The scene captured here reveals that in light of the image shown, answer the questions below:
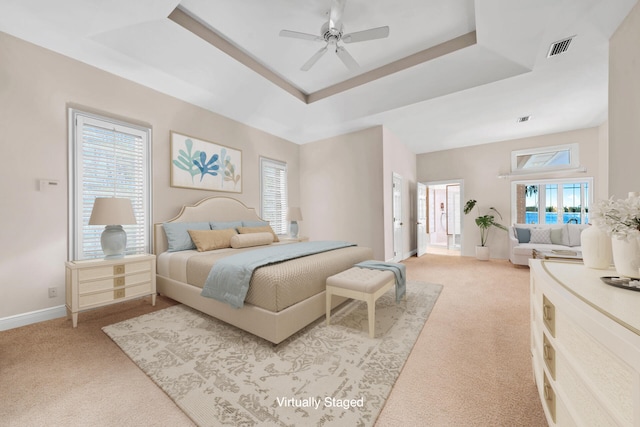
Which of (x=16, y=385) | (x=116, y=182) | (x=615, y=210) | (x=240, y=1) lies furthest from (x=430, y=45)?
(x=16, y=385)

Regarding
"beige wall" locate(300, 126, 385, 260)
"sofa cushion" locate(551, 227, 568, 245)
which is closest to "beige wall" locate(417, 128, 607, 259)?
"sofa cushion" locate(551, 227, 568, 245)

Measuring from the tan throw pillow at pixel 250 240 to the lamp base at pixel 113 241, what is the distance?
1232mm

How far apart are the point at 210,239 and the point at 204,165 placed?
1.39 metres

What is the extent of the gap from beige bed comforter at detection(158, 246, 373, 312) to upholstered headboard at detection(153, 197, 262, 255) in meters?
0.34

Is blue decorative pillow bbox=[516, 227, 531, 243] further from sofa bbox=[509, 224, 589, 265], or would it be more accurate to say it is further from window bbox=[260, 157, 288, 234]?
window bbox=[260, 157, 288, 234]

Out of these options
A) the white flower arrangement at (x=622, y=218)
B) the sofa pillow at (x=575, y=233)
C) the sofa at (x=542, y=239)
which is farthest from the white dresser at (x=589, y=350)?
the sofa pillow at (x=575, y=233)

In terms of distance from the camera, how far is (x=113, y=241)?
2.65 meters

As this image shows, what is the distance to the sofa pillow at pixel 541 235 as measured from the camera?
488cm

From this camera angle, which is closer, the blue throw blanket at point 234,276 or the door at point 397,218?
the blue throw blanket at point 234,276

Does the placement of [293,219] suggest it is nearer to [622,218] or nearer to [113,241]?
[113,241]

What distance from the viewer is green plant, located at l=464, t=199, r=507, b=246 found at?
5656mm

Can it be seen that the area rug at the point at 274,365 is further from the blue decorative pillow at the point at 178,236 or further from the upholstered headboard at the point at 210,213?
the upholstered headboard at the point at 210,213

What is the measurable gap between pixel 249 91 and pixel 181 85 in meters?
0.92

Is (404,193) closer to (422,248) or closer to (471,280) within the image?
(422,248)
